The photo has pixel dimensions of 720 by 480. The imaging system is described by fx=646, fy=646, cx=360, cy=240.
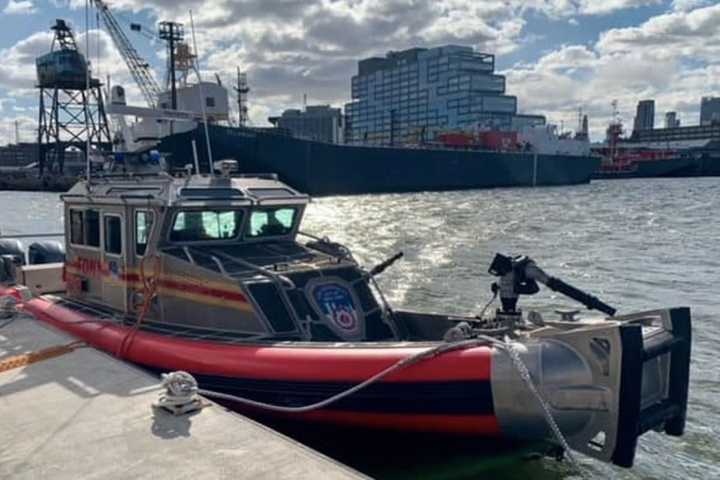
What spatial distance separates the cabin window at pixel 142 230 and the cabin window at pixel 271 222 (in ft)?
3.69

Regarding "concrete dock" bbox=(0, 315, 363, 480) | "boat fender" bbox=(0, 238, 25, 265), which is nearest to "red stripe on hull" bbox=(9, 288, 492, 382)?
"concrete dock" bbox=(0, 315, 363, 480)

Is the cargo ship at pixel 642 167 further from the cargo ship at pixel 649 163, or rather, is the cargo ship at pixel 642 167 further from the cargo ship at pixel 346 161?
the cargo ship at pixel 346 161

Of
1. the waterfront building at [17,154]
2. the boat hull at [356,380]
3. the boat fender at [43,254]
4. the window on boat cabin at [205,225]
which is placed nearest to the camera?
the boat hull at [356,380]

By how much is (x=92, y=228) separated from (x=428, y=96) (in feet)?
493

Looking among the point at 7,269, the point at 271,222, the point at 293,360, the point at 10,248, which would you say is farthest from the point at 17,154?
the point at 293,360

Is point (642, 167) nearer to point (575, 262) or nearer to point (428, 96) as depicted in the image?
point (428, 96)

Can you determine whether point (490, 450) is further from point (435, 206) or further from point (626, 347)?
point (435, 206)

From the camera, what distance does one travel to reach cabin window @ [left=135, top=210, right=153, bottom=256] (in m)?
7.15

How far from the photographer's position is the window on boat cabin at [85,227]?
8.00m

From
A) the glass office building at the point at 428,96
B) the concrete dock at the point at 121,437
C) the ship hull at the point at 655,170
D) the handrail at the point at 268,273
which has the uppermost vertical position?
the glass office building at the point at 428,96

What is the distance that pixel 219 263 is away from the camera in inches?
263

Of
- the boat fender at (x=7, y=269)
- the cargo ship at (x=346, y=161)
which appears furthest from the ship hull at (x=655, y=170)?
the boat fender at (x=7, y=269)

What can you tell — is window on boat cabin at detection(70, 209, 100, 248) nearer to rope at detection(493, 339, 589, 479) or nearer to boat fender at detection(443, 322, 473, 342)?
boat fender at detection(443, 322, 473, 342)

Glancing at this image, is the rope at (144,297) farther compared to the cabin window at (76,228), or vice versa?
the cabin window at (76,228)
